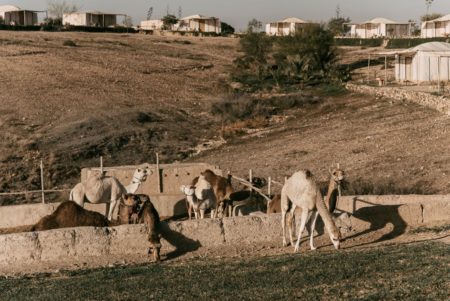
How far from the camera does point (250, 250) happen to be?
52.9 ft

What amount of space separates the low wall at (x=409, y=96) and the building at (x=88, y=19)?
52029 mm

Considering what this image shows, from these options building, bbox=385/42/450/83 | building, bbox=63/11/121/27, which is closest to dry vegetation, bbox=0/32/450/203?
building, bbox=385/42/450/83

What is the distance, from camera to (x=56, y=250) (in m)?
15.4

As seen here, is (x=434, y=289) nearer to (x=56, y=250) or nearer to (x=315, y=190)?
(x=315, y=190)

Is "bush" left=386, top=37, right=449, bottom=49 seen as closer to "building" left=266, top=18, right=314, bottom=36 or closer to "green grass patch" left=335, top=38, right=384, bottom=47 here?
"green grass patch" left=335, top=38, right=384, bottom=47

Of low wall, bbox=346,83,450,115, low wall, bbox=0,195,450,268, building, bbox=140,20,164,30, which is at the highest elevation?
building, bbox=140,20,164,30

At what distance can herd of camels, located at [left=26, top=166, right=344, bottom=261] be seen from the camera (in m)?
15.2

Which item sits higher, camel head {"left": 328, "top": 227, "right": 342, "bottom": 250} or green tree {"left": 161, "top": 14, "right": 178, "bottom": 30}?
green tree {"left": 161, "top": 14, "right": 178, "bottom": 30}

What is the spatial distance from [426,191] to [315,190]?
967cm

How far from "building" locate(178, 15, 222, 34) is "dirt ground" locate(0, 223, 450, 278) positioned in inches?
3366

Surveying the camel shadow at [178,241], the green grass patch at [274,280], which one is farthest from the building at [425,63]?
the green grass patch at [274,280]

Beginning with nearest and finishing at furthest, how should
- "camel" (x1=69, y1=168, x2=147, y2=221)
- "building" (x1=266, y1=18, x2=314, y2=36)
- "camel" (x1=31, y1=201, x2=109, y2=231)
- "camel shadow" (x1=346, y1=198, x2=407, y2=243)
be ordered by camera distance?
"camel" (x1=31, y1=201, x2=109, y2=231) → "camel shadow" (x1=346, y1=198, x2=407, y2=243) → "camel" (x1=69, y1=168, x2=147, y2=221) → "building" (x1=266, y1=18, x2=314, y2=36)

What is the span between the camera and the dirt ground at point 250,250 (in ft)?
49.7

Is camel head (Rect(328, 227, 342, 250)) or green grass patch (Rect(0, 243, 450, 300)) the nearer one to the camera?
green grass patch (Rect(0, 243, 450, 300))
